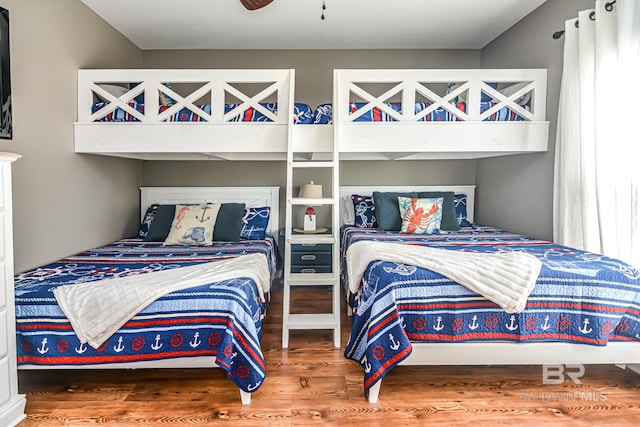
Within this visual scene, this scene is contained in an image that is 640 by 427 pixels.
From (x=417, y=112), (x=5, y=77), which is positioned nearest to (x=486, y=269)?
(x=417, y=112)

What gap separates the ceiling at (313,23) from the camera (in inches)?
130

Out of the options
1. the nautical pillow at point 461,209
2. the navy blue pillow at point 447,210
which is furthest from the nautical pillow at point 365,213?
the nautical pillow at point 461,209

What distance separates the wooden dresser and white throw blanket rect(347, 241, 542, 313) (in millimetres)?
1730

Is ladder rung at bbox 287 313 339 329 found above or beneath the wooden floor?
above

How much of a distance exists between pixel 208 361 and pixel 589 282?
185cm

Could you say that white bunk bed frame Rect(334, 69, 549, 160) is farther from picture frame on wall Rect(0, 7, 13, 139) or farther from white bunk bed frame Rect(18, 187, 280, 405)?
picture frame on wall Rect(0, 7, 13, 139)

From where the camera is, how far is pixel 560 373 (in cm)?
242

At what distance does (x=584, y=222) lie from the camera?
2703 mm

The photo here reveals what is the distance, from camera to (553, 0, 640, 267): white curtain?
241 cm

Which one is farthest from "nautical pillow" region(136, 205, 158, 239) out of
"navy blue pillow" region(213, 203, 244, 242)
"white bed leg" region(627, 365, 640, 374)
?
"white bed leg" region(627, 365, 640, 374)

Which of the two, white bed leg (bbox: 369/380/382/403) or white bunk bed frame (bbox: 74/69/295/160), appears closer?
white bed leg (bbox: 369/380/382/403)

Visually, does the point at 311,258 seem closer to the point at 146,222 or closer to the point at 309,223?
the point at 309,223

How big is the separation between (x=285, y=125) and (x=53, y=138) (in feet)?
4.95

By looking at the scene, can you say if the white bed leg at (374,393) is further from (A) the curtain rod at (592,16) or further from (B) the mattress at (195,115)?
(A) the curtain rod at (592,16)
